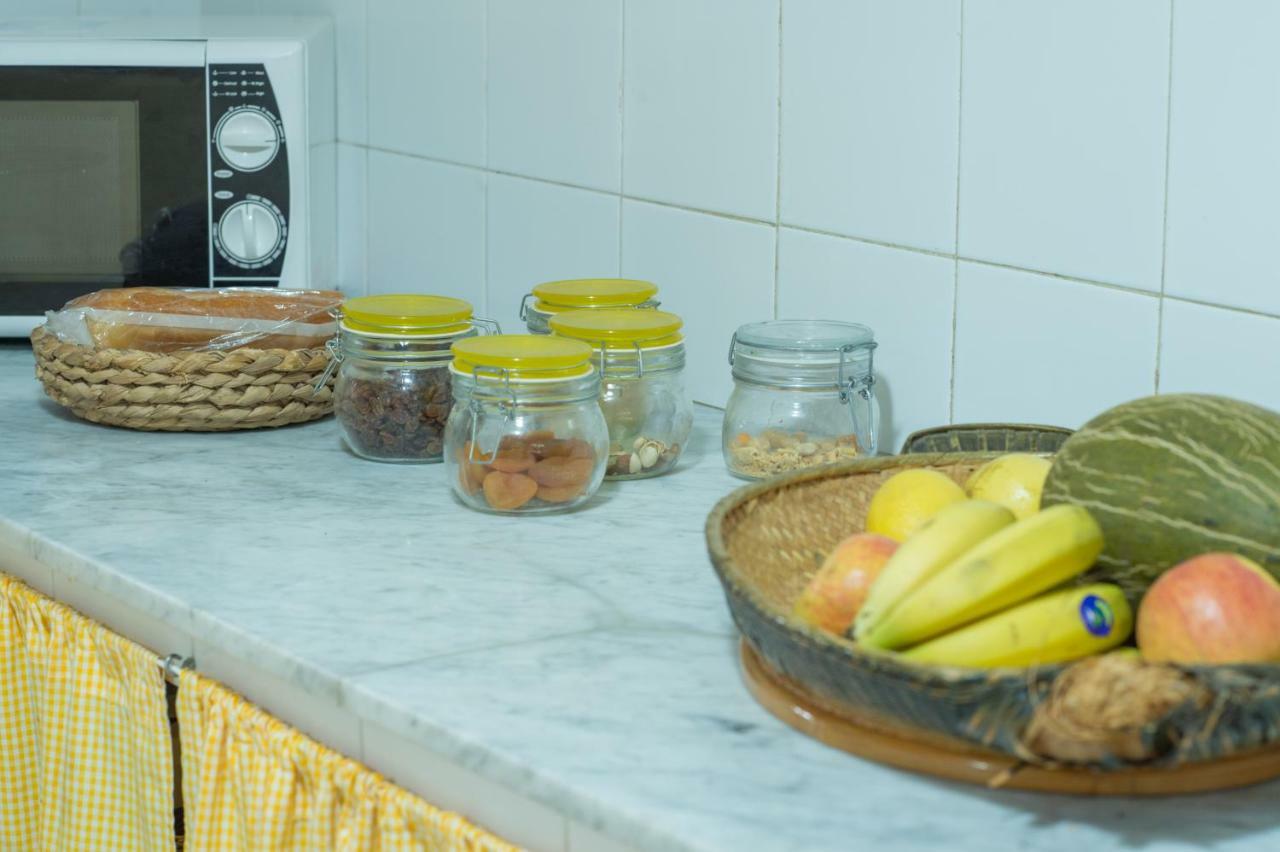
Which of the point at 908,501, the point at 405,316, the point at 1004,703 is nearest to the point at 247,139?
the point at 405,316

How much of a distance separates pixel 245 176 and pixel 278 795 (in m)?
1.01

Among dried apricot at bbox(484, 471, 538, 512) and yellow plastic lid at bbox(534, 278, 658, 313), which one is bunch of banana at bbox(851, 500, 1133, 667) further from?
yellow plastic lid at bbox(534, 278, 658, 313)

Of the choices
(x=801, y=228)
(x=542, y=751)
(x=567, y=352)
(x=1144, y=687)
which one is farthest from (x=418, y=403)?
(x=1144, y=687)

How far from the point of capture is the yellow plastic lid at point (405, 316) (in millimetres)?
1475

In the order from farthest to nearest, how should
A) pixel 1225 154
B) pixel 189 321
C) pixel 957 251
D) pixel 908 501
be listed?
pixel 189 321, pixel 957 251, pixel 1225 154, pixel 908 501

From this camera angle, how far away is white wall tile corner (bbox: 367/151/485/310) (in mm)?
2016

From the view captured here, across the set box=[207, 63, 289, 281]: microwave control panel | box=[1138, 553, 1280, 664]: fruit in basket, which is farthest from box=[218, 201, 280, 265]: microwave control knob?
box=[1138, 553, 1280, 664]: fruit in basket

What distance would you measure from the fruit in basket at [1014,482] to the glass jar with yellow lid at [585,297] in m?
0.51

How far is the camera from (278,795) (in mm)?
1070

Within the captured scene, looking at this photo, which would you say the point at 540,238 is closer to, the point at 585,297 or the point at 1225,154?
the point at 585,297

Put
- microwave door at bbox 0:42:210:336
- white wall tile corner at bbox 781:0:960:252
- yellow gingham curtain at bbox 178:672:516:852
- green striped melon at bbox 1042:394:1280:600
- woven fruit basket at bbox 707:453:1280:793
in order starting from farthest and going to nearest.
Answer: microwave door at bbox 0:42:210:336, white wall tile corner at bbox 781:0:960:252, yellow gingham curtain at bbox 178:672:516:852, green striped melon at bbox 1042:394:1280:600, woven fruit basket at bbox 707:453:1280:793

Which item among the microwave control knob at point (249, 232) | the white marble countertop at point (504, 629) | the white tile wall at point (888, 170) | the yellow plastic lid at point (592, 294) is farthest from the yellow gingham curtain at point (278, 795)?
the microwave control knob at point (249, 232)

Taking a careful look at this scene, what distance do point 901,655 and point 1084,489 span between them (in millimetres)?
182

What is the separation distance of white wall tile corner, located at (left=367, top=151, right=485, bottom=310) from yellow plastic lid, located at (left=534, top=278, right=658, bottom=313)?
1.51 ft
